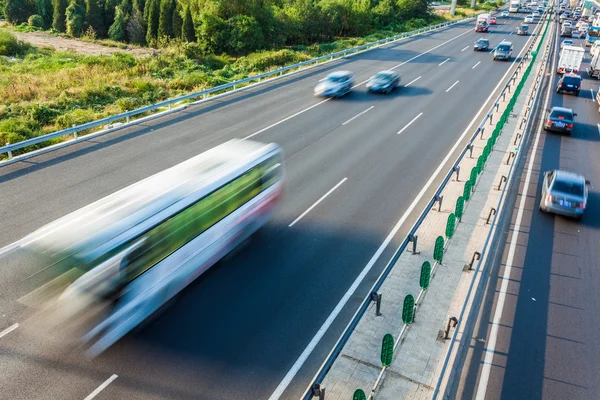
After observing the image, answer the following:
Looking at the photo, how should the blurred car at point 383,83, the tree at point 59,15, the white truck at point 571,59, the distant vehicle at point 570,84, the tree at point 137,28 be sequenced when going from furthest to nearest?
1. the tree at point 59,15
2. the tree at point 137,28
3. the white truck at point 571,59
4. the distant vehicle at point 570,84
5. the blurred car at point 383,83

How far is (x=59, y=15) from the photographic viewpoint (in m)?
68.6

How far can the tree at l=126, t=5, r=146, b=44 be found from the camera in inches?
2448

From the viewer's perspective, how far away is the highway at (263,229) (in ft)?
27.5

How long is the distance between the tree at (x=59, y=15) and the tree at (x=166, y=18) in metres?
23.4

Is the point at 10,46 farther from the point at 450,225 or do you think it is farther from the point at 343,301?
the point at 450,225

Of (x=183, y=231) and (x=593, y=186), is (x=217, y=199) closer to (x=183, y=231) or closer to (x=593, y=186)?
(x=183, y=231)

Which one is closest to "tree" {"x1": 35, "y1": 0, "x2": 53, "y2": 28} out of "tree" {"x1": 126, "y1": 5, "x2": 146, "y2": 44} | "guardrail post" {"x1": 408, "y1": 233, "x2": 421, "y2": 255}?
"tree" {"x1": 126, "y1": 5, "x2": 146, "y2": 44}

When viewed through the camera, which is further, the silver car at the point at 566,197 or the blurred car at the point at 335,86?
the blurred car at the point at 335,86

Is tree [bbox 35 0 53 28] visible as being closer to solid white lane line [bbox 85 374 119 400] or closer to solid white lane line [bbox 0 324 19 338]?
solid white lane line [bbox 0 324 19 338]

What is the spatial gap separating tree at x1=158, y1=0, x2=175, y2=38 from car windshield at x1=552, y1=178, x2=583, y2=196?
53.5 meters

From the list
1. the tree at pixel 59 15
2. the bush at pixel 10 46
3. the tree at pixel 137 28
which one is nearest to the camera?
the bush at pixel 10 46

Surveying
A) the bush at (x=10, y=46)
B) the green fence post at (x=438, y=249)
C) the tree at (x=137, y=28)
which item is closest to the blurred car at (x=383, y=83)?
the green fence post at (x=438, y=249)

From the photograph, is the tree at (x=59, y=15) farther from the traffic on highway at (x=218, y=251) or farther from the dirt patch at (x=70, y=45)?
the traffic on highway at (x=218, y=251)

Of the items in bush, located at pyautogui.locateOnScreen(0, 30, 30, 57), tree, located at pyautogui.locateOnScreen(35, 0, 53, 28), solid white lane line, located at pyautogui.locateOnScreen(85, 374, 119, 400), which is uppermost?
tree, located at pyautogui.locateOnScreen(35, 0, 53, 28)
